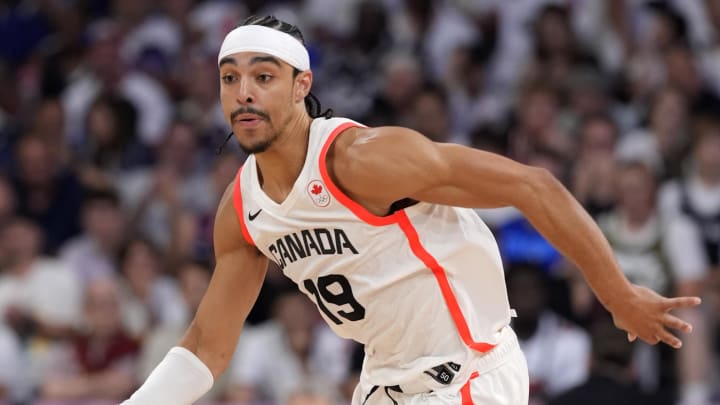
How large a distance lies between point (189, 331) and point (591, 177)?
477 centimetres

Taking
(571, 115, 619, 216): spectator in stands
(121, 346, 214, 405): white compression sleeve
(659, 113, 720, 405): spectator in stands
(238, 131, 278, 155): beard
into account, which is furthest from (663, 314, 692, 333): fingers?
(571, 115, 619, 216): spectator in stands

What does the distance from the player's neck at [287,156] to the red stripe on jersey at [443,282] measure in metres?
0.47

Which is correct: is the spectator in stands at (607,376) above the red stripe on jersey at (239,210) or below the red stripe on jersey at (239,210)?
below

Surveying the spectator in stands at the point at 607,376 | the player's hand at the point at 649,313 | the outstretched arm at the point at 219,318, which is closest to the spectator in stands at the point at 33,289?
the spectator in stands at the point at 607,376

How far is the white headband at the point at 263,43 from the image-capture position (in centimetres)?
472

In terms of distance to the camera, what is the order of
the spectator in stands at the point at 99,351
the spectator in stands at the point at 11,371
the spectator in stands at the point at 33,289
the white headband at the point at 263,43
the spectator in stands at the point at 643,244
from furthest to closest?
the spectator in stands at the point at 33,289, the spectator in stands at the point at 11,371, the spectator in stands at the point at 99,351, the spectator in stands at the point at 643,244, the white headband at the point at 263,43

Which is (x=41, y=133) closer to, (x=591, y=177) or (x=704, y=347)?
(x=591, y=177)

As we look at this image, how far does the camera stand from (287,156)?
4785 mm

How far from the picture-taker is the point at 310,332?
885 centimetres

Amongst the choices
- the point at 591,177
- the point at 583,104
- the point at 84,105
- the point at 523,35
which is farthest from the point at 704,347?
the point at 84,105

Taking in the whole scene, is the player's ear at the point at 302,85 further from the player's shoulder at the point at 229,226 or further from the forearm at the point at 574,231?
the forearm at the point at 574,231

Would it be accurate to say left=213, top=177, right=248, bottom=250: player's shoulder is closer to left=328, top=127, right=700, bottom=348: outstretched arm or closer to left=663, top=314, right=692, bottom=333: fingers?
left=328, top=127, right=700, bottom=348: outstretched arm

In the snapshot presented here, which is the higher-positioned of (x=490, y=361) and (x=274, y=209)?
(x=274, y=209)

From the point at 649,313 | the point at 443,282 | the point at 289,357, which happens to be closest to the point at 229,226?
the point at 443,282
